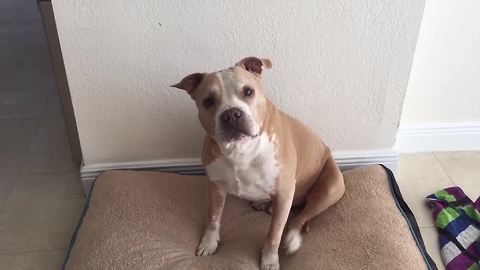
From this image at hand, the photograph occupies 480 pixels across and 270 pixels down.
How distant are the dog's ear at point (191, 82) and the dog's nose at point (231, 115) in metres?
0.19

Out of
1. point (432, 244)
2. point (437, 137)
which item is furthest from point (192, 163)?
point (437, 137)

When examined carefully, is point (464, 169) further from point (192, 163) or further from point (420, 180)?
point (192, 163)

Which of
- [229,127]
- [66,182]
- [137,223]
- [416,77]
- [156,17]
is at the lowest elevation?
[66,182]

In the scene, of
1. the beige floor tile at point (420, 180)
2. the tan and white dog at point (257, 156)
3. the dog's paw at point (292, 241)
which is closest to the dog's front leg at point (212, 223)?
the tan and white dog at point (257, 156)

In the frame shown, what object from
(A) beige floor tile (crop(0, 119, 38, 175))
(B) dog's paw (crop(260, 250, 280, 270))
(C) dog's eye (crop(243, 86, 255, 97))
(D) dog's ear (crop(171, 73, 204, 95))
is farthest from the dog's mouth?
(A) beige floor tile (crop(0, 119, 38, 175))

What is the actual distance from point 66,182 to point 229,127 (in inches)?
43.4

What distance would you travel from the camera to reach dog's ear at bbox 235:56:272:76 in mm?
1394

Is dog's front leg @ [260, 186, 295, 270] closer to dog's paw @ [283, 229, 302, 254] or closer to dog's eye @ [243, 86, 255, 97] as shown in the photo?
dog's paw @ [283, 229, 302, 254]

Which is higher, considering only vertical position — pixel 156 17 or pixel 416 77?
pixel 156 17

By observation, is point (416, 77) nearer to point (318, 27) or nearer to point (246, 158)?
point (318, 27)

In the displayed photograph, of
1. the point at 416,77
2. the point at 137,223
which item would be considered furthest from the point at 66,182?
the point at 416,77

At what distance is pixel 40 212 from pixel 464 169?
68.6 inches

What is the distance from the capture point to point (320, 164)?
1672 millimetres

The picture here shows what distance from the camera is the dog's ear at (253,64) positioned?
1394mm
